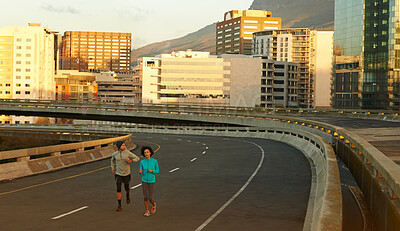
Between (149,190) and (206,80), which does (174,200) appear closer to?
(149,190)

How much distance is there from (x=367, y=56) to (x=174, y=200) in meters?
134

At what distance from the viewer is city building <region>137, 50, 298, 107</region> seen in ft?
624

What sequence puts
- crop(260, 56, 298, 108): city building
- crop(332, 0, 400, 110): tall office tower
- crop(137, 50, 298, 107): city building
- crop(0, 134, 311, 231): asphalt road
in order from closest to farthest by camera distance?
crop(0, 134, 311, 231): asphalt road < crop(332, 0, 400, 110): tall office tower < crop(137, 50, 298, 107): city building < crop(260, 56, 298, 108): city building

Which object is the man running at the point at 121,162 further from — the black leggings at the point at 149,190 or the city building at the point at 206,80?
the city building at the point at 206,80

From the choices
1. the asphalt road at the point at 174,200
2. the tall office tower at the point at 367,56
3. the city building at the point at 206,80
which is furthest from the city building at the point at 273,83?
the asphalt road at the point at 174,200

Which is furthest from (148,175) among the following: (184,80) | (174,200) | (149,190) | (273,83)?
(273,83)

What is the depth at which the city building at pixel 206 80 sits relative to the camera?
624ft

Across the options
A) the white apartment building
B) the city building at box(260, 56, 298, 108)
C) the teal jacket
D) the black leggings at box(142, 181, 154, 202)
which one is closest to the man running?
the teal jacket

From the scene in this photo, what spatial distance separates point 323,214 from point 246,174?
13.8m

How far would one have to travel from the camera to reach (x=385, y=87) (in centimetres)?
13562

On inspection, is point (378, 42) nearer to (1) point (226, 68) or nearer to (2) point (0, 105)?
(1) point (226, 68)

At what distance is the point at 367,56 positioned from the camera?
142 meters

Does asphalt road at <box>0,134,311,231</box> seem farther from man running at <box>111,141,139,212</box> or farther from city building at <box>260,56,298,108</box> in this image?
city building at <box>260,56,298,108</box>

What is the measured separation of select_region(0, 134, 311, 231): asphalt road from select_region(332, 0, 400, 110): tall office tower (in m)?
117
